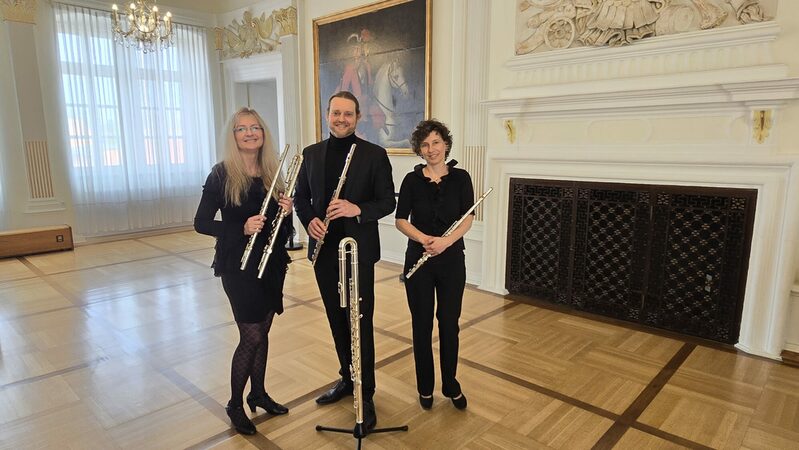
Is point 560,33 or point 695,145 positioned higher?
point 560,33

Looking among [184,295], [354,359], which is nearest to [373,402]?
[354,359]

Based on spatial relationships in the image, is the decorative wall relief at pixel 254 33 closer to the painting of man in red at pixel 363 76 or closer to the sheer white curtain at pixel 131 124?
the sheer white curtain at pixel 131 124

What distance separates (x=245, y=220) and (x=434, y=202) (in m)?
0.86

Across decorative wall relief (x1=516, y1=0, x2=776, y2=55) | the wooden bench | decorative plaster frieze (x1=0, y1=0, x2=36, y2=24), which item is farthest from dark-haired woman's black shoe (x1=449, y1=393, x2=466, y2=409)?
decorative plaster frieze (x1=0, y1=0, x2=36, y2=24)

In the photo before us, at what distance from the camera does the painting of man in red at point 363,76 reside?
5.61 meters

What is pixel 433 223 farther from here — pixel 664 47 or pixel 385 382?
pixel 664 47

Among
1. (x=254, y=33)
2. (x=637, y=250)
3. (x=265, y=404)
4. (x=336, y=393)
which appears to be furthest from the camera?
(x=254, y=33)

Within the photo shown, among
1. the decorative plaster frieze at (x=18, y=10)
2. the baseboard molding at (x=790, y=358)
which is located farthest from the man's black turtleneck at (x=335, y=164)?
the decorative plaster frieze at (x=18, y=10)

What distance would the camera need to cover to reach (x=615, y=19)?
3.59 meters

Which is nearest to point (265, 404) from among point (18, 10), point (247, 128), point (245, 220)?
point (245, 220)

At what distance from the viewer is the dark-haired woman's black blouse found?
236cm

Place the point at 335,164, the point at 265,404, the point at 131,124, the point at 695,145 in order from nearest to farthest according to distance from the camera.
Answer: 1. the point at 335,164
2. the point at 265,404
3. the point at 695,145
4. the point at 131,124

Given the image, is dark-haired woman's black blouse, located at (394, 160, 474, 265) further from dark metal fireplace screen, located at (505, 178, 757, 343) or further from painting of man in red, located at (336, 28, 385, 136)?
painting of man in red, located at (336, 28, 385, 136)

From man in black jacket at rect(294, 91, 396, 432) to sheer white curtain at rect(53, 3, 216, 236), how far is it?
18.9 ft
